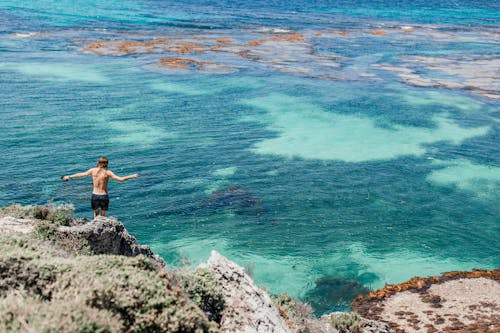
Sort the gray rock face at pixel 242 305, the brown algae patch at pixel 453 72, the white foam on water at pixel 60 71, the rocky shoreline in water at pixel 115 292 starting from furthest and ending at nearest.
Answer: the brown algae patch at pixel 453 72
the white foam on water at pixel 60 71
the gray rock face at pixel 242 305
the rocky shoreline in water at pixel 115 292

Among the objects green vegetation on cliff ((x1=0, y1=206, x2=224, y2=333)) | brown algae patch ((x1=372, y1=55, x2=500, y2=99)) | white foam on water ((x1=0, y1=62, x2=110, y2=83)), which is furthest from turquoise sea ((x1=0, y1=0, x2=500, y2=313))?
green vegetation on cliff ((x1=0, y1=206, x2=224, y2=333))

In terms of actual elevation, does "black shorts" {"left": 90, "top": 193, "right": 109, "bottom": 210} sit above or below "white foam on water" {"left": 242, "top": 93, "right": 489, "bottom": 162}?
above

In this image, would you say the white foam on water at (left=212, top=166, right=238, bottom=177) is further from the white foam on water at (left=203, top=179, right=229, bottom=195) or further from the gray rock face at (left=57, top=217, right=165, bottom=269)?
the gray rock face at (left=57, top=217, right=165, bottom=269)

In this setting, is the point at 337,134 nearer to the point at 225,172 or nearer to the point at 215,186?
the point at 225,172

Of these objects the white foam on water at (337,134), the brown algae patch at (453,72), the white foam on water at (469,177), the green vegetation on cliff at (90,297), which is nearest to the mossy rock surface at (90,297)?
the green vegetation on cliff at (90,297)

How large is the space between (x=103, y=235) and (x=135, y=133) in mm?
23991

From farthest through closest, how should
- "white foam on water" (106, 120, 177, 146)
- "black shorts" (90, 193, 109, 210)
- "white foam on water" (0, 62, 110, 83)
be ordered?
"white foam on water" (0, 62, 110, 83)
"white foam on water" (106, 120, 177, 146)
"black shorts" (90, 193, 109, 210)

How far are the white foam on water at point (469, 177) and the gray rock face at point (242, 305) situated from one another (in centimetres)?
2335

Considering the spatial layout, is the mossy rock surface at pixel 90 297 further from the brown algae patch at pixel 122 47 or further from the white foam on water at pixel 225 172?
the brown algae patch at pixel 122 47

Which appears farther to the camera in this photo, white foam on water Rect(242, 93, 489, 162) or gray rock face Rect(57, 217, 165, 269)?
white foam on water Rect(242, 93, 489, 162)

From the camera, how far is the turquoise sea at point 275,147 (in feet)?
83.7

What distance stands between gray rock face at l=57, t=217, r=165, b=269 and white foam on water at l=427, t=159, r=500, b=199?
916 inches

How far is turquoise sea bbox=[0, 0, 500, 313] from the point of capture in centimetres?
2552

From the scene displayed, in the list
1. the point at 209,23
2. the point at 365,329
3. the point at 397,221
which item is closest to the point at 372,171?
the point at 397,221
